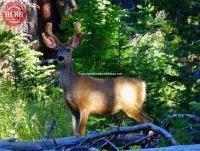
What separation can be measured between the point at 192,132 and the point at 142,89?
165 inches

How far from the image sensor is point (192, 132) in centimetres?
646

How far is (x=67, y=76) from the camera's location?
9906mm

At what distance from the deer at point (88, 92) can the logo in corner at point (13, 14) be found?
15.4 ft

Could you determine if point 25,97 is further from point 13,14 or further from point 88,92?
point 88,92

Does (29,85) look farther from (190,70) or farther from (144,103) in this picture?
(190,70)

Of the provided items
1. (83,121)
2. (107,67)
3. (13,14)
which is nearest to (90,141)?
(83,121)

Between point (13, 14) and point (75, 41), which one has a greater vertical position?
point (13, 14)

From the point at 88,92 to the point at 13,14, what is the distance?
237 inches

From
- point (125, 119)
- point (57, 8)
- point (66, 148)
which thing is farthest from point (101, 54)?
point (57, 8)

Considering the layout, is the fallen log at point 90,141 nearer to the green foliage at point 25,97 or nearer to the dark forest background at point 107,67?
the dark forest background at point 107,67

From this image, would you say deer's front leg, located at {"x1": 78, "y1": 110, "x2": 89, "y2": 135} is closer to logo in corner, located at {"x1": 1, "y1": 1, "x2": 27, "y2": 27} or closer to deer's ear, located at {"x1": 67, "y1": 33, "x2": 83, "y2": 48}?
deer's ear, located at {"x1": 67, "y1": 33, "x2": 83, "y2": 48}

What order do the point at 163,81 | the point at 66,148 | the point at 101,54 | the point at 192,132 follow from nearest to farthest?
the point at 66,148, the point at 192,132, the point at 163,81, the point at 101,54

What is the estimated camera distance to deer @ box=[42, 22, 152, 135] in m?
9.69

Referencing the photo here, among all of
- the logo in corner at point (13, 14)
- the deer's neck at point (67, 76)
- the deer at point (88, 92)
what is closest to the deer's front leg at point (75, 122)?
the deer at point (88, 92)
